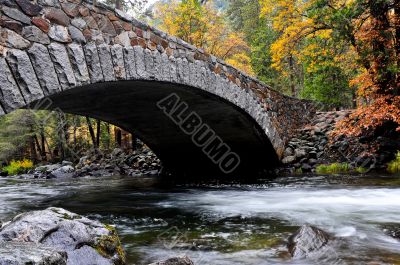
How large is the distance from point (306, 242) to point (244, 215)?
7.50ft

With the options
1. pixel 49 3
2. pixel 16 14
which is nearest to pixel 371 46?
pixel 49 3

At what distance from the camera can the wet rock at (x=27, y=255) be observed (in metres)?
1.96

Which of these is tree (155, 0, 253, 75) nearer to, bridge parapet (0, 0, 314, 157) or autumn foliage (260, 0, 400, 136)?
autumn foliage (260, 0, 400, 136)

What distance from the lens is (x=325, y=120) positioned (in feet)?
45.3

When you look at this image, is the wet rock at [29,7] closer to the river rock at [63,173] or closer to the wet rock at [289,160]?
the wet rock at [289,160]

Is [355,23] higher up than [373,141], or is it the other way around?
[355,23]

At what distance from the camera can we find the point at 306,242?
3.90 m

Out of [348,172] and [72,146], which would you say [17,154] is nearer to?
[72,146]

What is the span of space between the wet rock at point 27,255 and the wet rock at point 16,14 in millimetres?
2752

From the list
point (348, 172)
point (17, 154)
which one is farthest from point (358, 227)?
point (17, 154)

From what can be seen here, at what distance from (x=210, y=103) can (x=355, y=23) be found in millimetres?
4532

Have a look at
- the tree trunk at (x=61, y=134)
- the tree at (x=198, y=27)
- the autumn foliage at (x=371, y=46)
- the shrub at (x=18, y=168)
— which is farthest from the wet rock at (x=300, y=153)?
the shrub at (x=18, y=168)

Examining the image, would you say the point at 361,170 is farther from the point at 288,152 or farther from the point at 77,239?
the point at 77,239

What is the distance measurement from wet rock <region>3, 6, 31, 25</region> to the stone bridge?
0.03 feet
